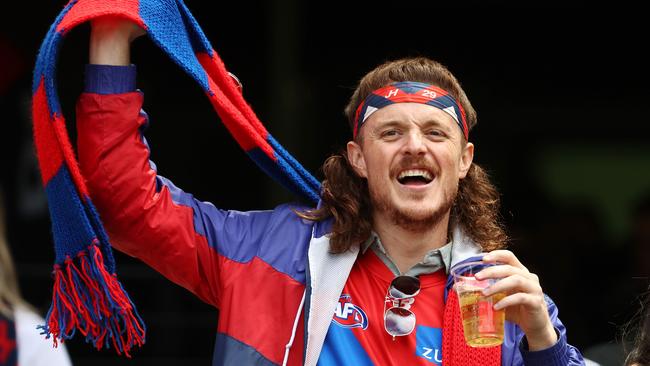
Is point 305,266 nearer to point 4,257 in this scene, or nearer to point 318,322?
point 318,322

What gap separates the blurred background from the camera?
256 inches

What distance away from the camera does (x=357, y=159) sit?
3383mm

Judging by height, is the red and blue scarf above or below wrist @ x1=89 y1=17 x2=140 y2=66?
below

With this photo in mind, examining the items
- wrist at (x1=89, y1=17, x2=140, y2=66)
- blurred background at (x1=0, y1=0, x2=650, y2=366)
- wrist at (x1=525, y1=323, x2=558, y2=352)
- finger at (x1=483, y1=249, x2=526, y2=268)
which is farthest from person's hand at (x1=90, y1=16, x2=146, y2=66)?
blurred background at (x1=0, y1=0, x2=650, y2=366)

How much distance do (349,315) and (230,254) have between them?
15.0 inches

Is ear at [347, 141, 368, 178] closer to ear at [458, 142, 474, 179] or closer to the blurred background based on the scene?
ear at [458, 142, 474, 179]

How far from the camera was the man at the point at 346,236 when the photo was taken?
295 centimetres

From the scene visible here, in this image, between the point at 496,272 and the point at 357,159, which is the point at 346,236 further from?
the point at 496,272

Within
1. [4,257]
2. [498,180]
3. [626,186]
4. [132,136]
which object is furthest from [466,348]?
[626,186]

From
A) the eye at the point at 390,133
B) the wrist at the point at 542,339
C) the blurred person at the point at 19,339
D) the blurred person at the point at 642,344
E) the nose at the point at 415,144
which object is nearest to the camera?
the wrist at the point at 542,339

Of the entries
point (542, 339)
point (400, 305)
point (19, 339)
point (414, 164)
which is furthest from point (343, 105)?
point (542, 339)

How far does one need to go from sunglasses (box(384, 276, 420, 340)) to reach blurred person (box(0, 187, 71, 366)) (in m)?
1.45

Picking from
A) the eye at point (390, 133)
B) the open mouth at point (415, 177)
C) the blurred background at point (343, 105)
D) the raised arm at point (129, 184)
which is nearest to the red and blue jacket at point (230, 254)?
the raised arm at point (129, 184)

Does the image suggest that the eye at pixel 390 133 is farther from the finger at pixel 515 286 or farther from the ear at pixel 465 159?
the finger at pixel 515 286
